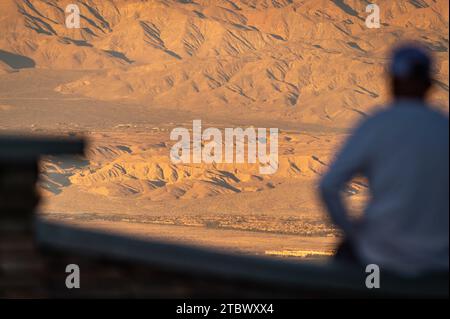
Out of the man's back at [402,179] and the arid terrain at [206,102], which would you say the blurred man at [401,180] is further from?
the arid terrain at [206,102]

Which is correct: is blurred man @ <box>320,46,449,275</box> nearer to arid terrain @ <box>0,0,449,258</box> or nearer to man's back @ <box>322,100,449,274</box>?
man's back @ <box>322,100,449,274</box>

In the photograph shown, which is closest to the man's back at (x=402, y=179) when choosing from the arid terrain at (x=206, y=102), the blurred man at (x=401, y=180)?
the blurred man at (x=401, y=180)

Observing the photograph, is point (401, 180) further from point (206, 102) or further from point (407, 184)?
point (206, 102)

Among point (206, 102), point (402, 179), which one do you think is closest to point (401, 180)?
point (402, 179)

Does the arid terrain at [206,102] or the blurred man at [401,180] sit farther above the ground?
the arid terrain at [206,102]

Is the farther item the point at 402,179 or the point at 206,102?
the point at 206,102

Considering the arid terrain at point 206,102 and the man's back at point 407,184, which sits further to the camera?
the arid terrain at point 206,102

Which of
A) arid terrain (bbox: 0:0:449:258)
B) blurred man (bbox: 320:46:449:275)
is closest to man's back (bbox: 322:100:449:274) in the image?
blurred man (bbox: 320:46:449:275)
